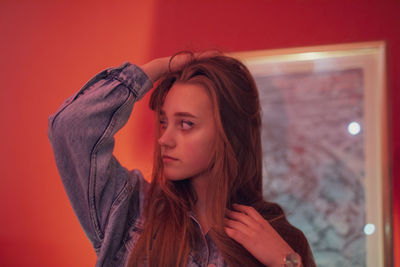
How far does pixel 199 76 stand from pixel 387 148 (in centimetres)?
58

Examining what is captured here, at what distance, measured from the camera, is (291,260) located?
1.00m

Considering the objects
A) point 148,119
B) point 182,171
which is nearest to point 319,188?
point 182,171

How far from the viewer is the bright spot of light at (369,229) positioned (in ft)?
3.85

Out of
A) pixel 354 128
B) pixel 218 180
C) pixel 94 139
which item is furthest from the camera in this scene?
pixel 354 128

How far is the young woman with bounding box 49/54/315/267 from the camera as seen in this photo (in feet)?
3.28

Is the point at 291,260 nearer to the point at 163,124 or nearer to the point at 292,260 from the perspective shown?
the point at 292,260

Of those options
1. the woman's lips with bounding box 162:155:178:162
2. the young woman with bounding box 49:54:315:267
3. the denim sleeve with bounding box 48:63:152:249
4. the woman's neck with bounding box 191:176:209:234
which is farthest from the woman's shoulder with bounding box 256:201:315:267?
the denim sleeve with bounding box 48:63:152:249

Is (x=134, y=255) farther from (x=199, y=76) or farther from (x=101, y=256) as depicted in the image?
(x=199, y=76)

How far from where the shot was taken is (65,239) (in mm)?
1281

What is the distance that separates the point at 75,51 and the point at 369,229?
1.07m

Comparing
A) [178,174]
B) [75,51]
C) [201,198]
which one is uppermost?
[75,51]

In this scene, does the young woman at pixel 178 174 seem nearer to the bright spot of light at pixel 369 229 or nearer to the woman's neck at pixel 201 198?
the woman's neck at pixel 201 198

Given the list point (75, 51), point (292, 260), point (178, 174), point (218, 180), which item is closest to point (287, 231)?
point (292, 260)

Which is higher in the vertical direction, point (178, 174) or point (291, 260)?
point (178, 174)
